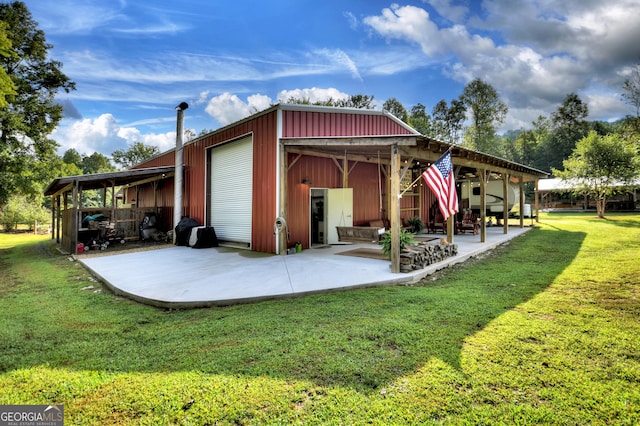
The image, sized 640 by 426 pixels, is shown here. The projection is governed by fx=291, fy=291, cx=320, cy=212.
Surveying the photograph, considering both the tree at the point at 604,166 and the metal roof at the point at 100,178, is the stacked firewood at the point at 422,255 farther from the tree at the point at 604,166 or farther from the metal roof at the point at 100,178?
the tree at the point at 604,166

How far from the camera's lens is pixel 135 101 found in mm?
20531

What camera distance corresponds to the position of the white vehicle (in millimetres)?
15695

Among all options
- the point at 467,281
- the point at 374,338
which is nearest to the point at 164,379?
the point at 374,338

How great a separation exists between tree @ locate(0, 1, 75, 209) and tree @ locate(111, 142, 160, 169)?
26.8m

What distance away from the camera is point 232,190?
10000 millimetres

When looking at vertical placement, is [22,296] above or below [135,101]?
below

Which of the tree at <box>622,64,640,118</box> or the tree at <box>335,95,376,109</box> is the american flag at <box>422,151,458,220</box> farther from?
the tree at <box>622,64,640,118</box>

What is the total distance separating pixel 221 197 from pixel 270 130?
11.8 feet

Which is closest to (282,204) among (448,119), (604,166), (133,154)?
(604,166)

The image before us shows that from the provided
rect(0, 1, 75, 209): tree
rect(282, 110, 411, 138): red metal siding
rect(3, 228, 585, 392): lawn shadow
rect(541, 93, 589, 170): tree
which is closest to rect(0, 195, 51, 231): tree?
rect(0, 1, 75, 209): tree

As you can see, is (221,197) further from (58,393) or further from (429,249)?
(58,393)

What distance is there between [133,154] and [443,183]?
48017mm

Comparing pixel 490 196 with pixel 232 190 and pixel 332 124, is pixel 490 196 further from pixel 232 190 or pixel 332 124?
pixel 232 190

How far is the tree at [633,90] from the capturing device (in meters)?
22.1
